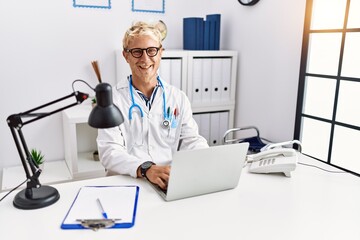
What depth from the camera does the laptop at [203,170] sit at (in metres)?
1.15

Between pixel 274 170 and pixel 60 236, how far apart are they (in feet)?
3.04

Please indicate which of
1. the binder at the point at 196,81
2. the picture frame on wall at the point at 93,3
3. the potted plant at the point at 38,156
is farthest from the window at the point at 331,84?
the potted plant at the point at 38,156

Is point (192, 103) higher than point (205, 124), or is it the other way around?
point (192, 103)

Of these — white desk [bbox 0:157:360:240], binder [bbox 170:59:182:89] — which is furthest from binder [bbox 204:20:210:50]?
white desk [bbox 0:157:360:240]

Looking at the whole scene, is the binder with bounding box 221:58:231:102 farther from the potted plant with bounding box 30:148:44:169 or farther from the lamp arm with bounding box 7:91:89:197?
the lamp arm with bounding box 7:91:89:197

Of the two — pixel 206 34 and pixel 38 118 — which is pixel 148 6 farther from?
pixel 38 118

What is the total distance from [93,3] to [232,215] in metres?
2.12

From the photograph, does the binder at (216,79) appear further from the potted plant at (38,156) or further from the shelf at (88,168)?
the potted plant at (38,156)

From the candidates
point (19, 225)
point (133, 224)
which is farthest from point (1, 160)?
point (133, 224)

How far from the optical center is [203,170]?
120 centimetres

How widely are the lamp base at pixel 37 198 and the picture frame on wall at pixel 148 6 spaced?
1944 mm

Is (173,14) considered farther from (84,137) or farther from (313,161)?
(313,161)

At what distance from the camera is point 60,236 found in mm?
968

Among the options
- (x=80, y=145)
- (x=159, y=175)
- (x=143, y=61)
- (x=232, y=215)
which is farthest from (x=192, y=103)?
(x=232, y=215)
